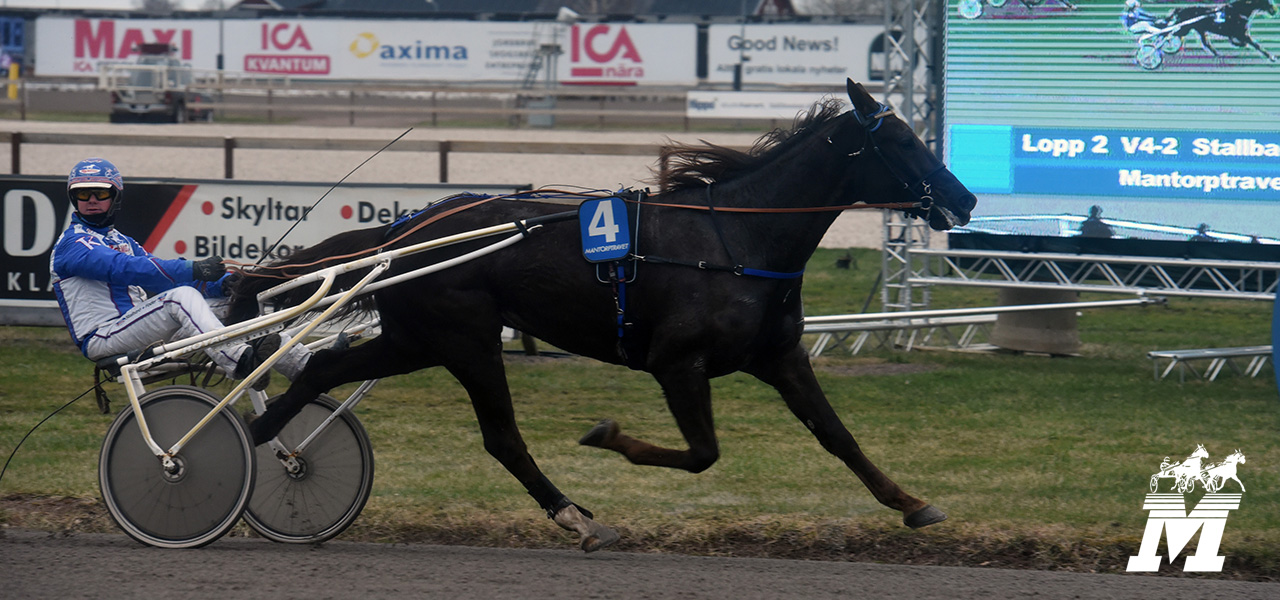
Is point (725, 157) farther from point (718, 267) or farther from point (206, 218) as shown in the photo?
point (206, 218)

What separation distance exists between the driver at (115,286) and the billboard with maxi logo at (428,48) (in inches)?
1421

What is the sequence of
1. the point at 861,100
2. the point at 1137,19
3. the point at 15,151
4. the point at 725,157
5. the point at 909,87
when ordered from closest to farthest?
the point at 861,100, the point at 725,157, the point at 1137,19, the point at 909,87, the point at 15,151

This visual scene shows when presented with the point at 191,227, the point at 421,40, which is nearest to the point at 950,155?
the point at 191,227

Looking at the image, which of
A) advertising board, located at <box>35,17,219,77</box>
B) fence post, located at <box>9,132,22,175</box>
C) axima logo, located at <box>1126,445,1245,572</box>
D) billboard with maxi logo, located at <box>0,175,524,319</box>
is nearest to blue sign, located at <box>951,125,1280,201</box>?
axima logo, located at <box>1126,445,1245,572</box>

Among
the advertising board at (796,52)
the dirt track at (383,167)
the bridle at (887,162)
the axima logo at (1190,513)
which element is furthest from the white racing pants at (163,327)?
the advertising board at (796,52)

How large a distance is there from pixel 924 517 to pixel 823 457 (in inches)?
72.4

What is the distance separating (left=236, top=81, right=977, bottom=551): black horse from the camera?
15.2ft

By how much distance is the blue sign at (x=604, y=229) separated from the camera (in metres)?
4.70

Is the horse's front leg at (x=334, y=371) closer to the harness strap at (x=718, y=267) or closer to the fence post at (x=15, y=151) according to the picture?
the harness strap at (x=718, y=267)

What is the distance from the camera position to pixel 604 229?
474 cm

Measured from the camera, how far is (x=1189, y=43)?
27.6ft

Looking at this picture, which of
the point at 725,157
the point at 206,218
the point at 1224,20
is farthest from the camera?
the point at 206,218

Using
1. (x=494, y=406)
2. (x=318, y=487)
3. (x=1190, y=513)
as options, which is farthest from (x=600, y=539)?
(x=1190, y=513)

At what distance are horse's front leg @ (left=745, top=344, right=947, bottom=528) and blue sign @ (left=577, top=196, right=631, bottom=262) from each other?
652 millimetres
